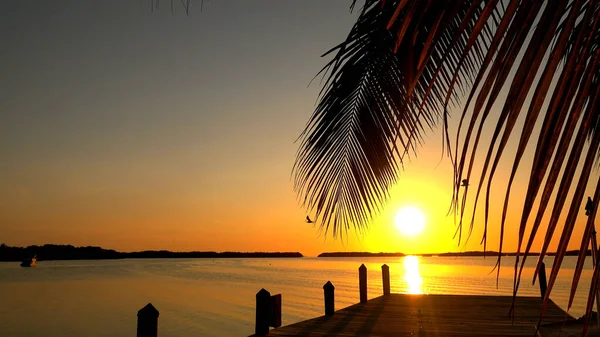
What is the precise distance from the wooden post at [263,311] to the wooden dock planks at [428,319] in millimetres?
539

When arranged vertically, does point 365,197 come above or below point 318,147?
below

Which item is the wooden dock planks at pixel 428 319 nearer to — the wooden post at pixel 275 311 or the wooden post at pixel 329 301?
the wooden post at pixel 329 301

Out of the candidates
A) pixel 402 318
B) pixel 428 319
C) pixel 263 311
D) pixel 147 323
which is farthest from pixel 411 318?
pixel 147 323

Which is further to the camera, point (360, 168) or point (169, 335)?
point (169, 335)

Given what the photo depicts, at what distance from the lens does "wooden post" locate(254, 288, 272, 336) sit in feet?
25.8

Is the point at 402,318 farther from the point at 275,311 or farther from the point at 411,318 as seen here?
the point at 275,311

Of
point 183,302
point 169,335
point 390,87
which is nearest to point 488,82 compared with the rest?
point 390,87

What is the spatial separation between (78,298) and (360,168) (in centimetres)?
4762

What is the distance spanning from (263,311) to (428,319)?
3.99 metres

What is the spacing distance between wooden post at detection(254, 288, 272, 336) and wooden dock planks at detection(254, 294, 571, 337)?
0.54 metres

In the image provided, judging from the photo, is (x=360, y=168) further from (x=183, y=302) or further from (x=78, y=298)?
(x=78, y=298)

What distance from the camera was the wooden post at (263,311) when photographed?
7.85m

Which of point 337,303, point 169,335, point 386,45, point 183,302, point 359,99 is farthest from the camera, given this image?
point 183,302

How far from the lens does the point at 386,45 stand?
3.22 meters
